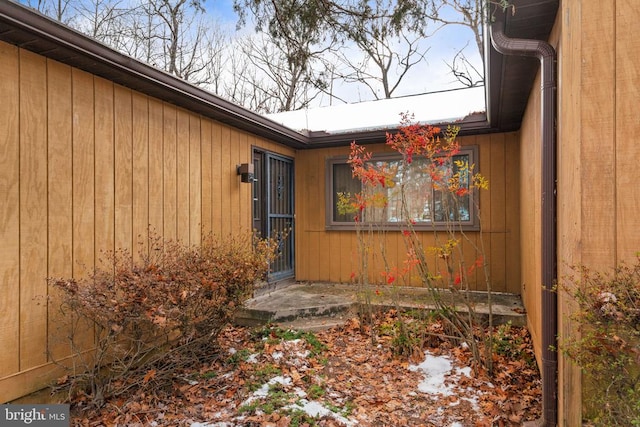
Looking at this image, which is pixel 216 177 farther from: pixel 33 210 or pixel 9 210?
pixel 9 210

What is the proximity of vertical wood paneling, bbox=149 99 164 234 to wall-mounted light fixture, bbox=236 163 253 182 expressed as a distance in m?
1.24

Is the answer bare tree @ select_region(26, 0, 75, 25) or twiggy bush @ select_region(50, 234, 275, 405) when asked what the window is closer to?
twiggy bush @ select_region(50, 234, 275, 405)

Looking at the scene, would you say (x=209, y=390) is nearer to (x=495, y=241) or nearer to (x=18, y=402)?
(x=18, y=402)

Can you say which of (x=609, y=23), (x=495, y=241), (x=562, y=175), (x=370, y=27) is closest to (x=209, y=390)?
(x=562, y=175)

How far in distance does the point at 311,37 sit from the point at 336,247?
374cm

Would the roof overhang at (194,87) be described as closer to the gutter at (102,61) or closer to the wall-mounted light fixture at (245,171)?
the gutter at (102,61)

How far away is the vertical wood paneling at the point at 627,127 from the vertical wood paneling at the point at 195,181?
12.6ft

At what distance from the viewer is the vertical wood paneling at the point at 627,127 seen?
5.50 ft

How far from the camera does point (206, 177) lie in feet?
15.0

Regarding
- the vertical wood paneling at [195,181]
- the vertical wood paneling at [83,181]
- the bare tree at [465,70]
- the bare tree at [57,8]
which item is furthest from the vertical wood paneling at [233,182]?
the bare tree at [465,70]

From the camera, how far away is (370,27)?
2969 mm

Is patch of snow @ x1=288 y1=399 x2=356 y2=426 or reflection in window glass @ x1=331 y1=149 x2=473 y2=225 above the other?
reflection in window glass @ x1=331 y1=149 x2=473 y2=225

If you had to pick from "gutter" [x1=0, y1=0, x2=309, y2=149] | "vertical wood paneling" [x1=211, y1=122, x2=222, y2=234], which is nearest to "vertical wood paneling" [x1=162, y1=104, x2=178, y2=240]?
"gutter" [x1=0, y1=0, x2=309, y2=149]

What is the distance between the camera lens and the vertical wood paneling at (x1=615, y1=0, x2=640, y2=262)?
1.68 m
